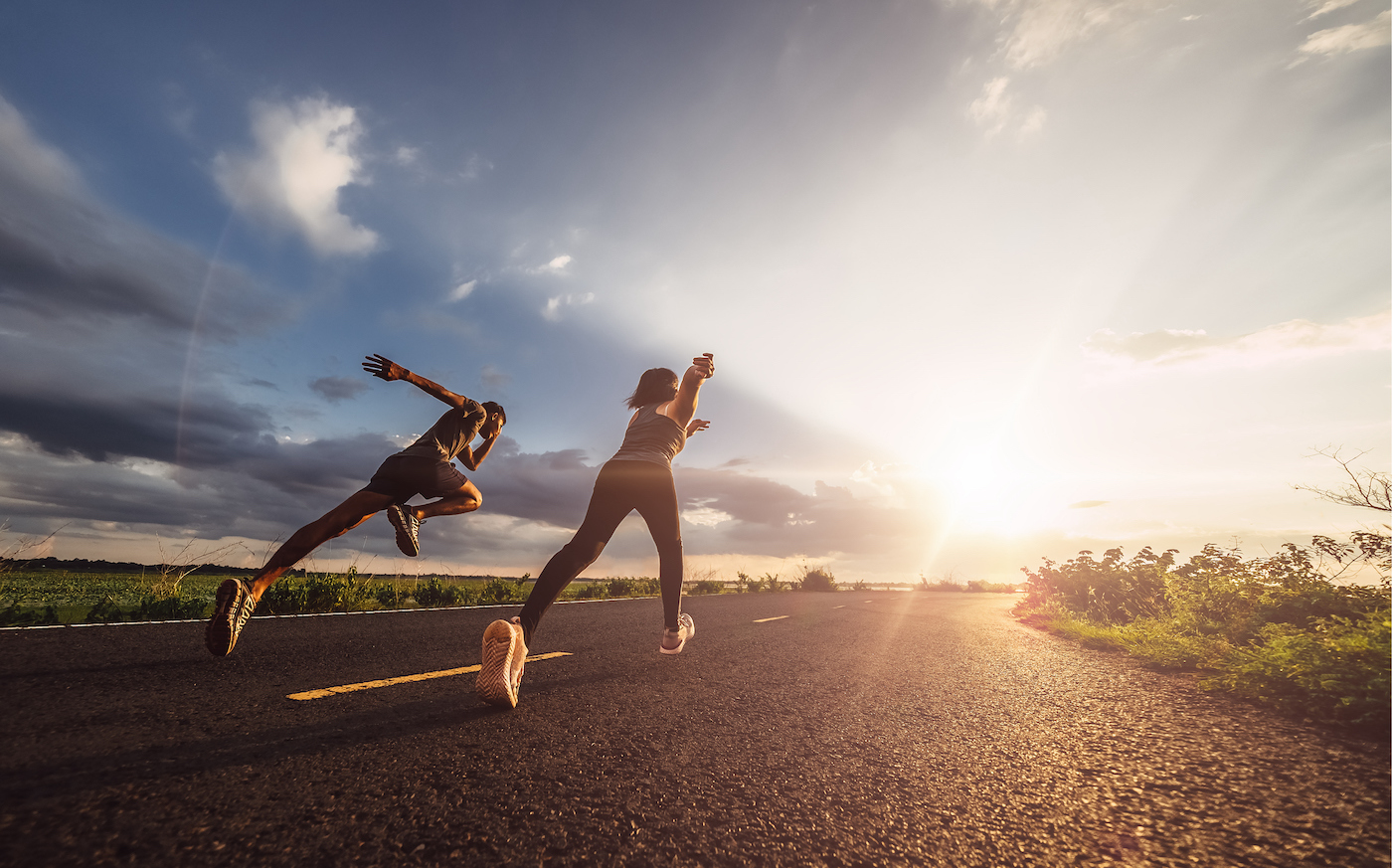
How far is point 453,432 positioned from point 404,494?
2.36 feet

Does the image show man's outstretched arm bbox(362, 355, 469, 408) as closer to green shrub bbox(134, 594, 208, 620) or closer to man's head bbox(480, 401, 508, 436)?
man's head bbox(480, 401, 508, 436)

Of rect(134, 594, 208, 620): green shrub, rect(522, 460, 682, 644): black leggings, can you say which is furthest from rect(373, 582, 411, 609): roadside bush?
rect(522, 460, 682, 644): black leggings

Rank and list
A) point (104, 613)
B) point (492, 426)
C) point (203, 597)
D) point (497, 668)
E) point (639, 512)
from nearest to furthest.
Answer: point (497, 668)
point (639, 512)
point (492, 426)
point (104, 613)
point (203, 597)

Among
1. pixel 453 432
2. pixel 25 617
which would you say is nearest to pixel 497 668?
pixel 453 432

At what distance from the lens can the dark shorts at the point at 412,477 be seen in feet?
14.2

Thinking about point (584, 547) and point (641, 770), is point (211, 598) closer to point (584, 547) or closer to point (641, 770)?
point (584, 547)

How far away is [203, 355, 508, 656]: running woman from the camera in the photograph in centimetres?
350

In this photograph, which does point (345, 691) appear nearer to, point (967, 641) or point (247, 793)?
point (247, 793)

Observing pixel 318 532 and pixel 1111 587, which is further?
pixel 1111 587

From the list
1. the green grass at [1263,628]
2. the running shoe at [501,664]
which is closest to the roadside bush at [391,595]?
the running shoe at [501,664]

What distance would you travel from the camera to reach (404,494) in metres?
4.46

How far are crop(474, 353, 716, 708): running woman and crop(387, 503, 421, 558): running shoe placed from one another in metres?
1.45

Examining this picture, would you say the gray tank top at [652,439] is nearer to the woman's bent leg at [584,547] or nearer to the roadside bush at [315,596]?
the woman's bent leg at [584,547]

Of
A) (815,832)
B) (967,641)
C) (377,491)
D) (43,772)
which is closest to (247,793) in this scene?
(43,772)
